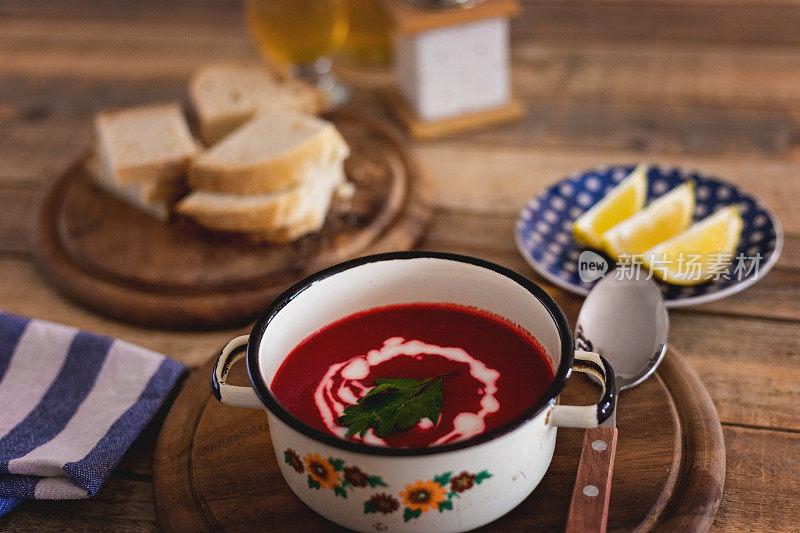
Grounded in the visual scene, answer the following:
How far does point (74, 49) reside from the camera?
2533 millimetres

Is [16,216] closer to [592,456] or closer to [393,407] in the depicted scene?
[393,407]

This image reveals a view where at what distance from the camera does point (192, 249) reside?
1.56 metres

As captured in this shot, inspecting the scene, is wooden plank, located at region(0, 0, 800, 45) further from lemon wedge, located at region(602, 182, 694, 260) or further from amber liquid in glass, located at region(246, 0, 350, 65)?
lemon wedge, located at region(602, 182, 694, 260)

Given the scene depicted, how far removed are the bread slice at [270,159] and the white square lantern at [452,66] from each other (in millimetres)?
335

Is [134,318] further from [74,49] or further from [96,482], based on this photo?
[74,49]

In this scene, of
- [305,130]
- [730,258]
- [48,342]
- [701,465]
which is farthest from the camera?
[305,130]

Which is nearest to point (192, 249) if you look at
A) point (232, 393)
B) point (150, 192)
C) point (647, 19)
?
point (150, 192)

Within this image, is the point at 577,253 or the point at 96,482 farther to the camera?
the point at 577,253

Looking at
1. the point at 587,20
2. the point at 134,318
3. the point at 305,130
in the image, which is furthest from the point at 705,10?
the point at 134,318

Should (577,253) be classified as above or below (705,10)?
below

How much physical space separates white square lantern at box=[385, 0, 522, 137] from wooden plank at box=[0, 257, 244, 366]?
0.82 metres

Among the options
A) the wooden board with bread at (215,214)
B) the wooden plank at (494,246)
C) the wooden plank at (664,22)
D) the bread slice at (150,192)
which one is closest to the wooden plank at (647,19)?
the wooden plank at (664,22)

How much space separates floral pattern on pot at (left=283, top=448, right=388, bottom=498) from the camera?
2.75ft

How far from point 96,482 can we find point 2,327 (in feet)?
1.35
